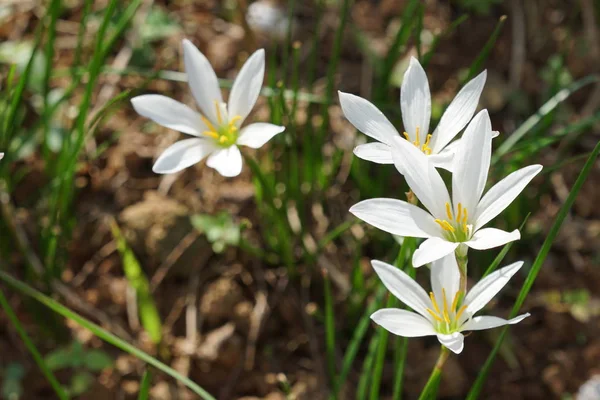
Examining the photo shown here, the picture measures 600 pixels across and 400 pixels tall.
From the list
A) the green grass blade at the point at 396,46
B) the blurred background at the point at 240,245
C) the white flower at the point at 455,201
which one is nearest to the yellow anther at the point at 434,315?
the white flower at the point at 455,201

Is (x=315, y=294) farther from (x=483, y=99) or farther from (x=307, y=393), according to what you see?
(x=483, y=99)

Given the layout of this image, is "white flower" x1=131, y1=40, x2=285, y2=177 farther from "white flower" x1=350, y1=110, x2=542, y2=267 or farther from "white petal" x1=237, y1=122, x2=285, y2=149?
"white flower" x1=350, y1=110, x2=542, y2=267

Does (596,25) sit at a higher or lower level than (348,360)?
higher

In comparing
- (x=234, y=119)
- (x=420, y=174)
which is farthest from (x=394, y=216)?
(x=234, y=119)

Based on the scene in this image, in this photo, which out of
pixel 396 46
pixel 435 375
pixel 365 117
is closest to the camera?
pixel 435 375

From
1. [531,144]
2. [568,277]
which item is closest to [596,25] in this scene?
[568,277]

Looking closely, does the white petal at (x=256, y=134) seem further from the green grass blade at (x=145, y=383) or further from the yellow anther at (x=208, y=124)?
the green grass blade at (x=145, y=383)

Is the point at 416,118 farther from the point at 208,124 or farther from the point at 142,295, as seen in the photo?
the point at 142,295
